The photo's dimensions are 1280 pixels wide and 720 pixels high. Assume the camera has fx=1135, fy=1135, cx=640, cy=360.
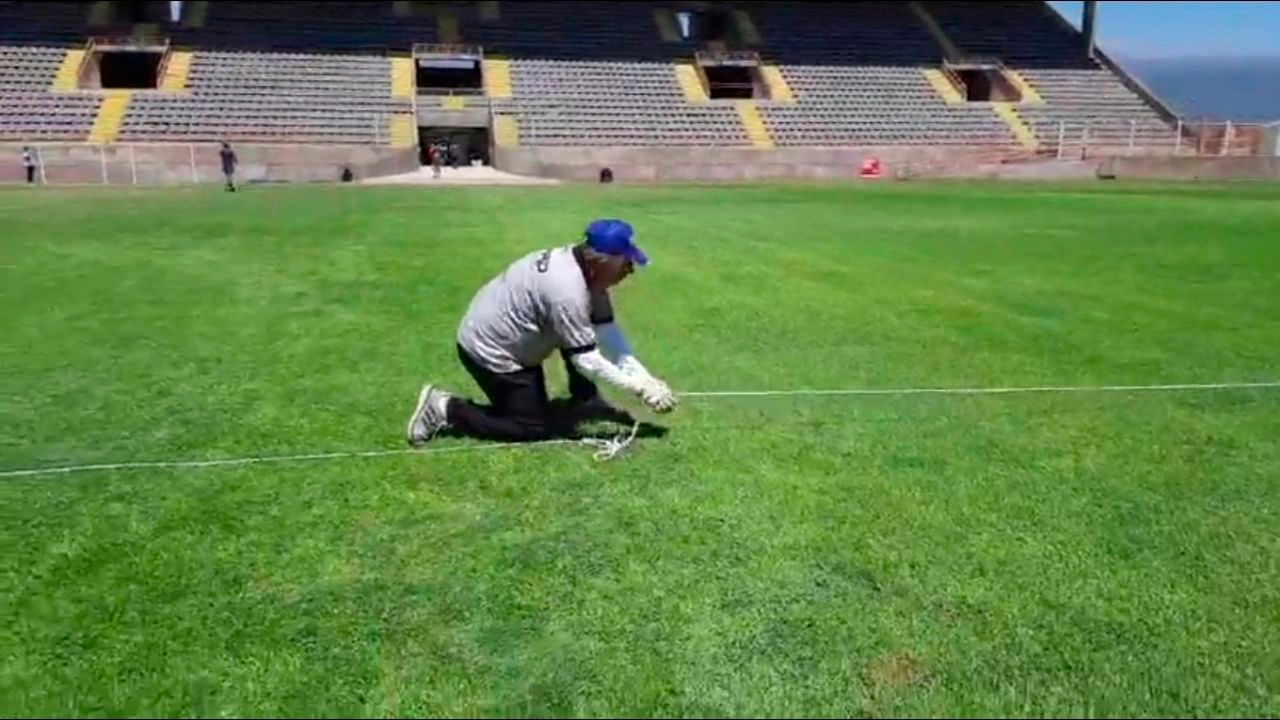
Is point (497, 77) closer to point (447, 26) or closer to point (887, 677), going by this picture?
point (447, 26)

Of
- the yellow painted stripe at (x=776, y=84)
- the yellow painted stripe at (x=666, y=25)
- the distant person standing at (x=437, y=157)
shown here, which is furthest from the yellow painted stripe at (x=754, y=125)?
the distant person standing at (x=437, y=157)

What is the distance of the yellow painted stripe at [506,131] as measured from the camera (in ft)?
112

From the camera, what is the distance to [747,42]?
1602 inches

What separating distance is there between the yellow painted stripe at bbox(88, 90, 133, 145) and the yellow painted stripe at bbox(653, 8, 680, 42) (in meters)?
18.1

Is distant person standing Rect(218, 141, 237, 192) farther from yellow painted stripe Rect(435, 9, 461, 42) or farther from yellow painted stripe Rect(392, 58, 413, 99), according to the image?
yellow painted stripe Rect(435, 9, 461, 42)

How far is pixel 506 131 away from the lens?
34406 millimetres

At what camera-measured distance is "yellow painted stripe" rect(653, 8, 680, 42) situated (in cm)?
4100

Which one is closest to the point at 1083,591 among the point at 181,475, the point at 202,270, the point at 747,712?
the point at 747,712

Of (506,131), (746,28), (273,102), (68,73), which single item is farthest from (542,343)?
(746,28)

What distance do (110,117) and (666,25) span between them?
19.5 metres

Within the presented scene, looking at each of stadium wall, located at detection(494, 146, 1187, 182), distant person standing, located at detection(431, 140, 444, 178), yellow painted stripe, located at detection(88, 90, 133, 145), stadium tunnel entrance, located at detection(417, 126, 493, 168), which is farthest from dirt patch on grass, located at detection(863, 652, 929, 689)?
stadium tunnel entrance, located at detection(417, 126, 493, 168)

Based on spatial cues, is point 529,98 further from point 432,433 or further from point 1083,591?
point 1083,591

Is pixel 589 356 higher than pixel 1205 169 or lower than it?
higher

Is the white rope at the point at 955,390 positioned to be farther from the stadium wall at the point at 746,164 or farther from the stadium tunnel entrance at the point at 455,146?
the stadium tunnel entrance at the point at 455,146
